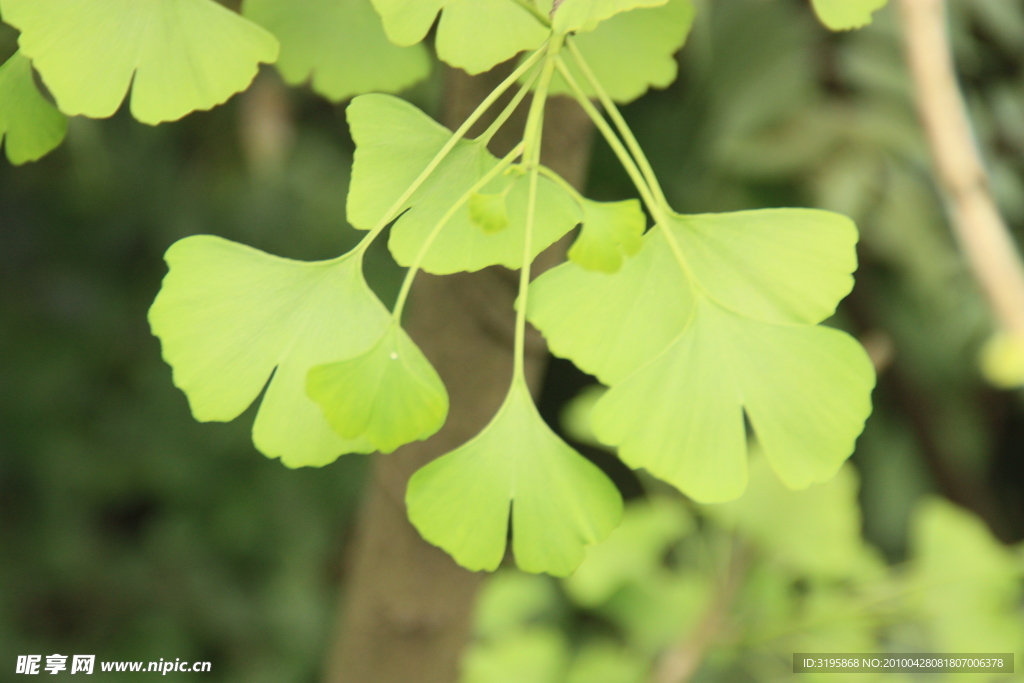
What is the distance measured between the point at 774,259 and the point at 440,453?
0.13 meters

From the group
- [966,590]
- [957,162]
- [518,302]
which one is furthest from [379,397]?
[966,590]

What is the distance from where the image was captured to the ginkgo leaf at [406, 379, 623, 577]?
141 millimetres

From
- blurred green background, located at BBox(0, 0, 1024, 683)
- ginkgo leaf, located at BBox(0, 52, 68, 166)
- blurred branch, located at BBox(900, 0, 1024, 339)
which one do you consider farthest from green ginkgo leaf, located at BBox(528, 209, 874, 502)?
blurred green background, located at BBox(0, 0, 1024, 683)

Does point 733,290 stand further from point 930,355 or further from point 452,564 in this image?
point 930,355

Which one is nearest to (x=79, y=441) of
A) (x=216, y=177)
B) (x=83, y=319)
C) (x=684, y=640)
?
(x=83, y=319)

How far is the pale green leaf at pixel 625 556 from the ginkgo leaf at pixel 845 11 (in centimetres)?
34

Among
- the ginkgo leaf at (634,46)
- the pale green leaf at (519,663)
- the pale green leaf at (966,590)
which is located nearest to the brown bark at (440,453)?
the ginkgo leaf at (634,46)

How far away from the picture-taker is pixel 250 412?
0.56 m

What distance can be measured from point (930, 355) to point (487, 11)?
746 mm

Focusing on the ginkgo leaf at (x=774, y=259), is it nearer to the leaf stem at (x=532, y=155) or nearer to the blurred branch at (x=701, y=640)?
the leaf stem at (x=532, y=155)

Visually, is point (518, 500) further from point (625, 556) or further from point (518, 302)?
point (625, 556)

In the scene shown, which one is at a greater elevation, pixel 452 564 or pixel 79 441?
pixel 452 564

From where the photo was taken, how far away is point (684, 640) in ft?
1.53

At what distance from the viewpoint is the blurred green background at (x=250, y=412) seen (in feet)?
1.94
